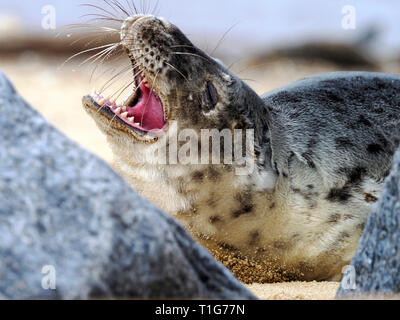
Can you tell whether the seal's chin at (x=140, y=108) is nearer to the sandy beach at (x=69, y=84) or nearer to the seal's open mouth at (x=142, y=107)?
the seal's open mouth at (x=142, y=107)

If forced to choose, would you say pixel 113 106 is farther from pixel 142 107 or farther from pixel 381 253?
pixel 381 253

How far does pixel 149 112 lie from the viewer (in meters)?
4.07

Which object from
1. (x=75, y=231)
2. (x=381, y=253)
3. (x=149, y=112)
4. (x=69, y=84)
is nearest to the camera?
(x=75, y=231)

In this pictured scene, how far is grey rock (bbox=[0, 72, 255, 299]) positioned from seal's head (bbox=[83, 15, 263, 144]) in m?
1.52

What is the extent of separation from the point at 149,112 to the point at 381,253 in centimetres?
187

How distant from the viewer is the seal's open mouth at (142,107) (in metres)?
3.99

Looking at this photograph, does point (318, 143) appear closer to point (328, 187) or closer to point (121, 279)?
point (328, 187)

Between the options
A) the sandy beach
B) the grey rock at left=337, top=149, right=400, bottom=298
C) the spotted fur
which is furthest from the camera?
the sandy beach

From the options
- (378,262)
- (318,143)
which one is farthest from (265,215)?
(378,262)

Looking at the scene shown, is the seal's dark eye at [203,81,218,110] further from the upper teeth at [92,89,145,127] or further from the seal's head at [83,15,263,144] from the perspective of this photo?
the upper teeth at [92,89,145,127]

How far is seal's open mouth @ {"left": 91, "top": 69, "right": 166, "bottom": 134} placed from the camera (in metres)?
3.99

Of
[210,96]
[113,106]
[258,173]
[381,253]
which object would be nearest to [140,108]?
[113,106]

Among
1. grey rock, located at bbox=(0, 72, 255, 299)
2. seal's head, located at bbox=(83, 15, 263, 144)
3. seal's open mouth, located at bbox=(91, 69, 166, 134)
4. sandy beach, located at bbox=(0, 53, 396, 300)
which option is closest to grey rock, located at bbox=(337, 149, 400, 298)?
grey rock, located at bbox=(0, 72, 255, 299)

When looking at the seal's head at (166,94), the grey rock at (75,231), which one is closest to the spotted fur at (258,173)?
the seal's head at (166,94)
